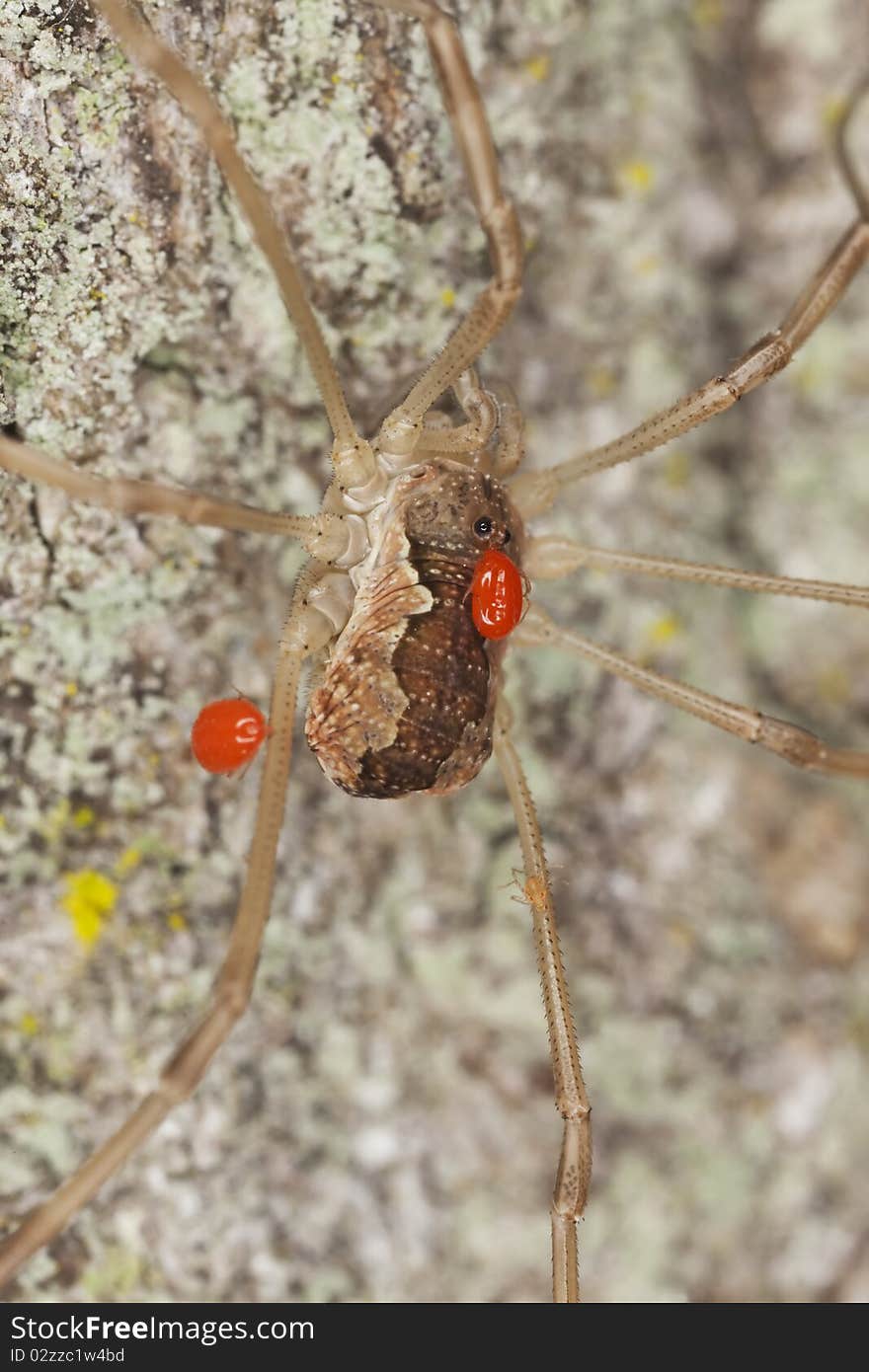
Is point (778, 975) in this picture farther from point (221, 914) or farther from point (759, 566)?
point (221, 914)

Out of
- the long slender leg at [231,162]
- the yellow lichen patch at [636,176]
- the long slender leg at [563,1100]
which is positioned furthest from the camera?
the yellow lichen patch at [636,176]

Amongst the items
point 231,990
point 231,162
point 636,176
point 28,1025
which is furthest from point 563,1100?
point 636,176

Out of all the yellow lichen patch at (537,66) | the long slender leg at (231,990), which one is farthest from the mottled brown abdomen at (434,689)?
the yellow lichen patch at (537,66)

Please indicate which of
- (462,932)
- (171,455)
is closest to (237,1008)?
(462,932)

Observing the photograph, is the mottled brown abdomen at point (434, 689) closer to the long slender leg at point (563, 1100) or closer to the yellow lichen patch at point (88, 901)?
the long slender leg at point (563, 1100)

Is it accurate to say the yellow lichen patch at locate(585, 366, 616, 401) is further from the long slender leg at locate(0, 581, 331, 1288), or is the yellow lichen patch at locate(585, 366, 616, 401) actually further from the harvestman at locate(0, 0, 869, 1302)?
the long slender leg at locate(0, 581, 331, 1288)

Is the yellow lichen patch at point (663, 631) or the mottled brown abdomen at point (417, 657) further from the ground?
the yellow lichen patch at point (663, 631)

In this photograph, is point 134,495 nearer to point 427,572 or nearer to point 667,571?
point 427,572

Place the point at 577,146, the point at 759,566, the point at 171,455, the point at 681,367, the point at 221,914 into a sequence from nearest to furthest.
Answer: the point at 171,455 < the point at 221,914 < the point at 577,146 < the point at 681,367 < the point at 759,566
